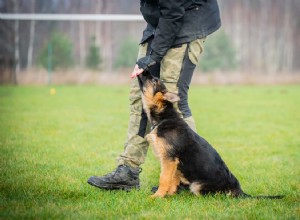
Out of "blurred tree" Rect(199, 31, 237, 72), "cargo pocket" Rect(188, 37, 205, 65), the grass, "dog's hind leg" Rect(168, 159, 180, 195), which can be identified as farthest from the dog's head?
"blurred tree" Rect(199, 31, 237, 72)

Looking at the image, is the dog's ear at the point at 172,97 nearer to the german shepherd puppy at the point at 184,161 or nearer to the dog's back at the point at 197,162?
the german shepherd puppy at the point at 184,161

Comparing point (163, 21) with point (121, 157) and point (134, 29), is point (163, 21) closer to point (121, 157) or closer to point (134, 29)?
point (121, 157)

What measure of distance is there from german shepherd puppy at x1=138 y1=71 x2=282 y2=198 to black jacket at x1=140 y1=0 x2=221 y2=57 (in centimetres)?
40

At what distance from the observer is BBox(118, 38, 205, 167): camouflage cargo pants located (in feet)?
14.8

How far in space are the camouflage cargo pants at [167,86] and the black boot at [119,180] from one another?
Result: 9 centimetres

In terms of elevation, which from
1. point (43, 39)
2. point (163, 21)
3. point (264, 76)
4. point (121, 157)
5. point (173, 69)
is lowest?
point (264, 76)

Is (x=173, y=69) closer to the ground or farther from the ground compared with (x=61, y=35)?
farther from the ground

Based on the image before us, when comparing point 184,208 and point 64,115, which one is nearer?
point 184,208

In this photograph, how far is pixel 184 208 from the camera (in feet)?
12.7

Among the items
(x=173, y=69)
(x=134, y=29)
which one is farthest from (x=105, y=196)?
(x=134, y=29)

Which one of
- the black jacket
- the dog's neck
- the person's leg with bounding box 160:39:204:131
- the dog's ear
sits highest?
the black jacket

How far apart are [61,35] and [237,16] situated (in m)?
16.0

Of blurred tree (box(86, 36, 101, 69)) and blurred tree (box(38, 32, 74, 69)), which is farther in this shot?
blurred tree (box(86, 36, 101, 69))

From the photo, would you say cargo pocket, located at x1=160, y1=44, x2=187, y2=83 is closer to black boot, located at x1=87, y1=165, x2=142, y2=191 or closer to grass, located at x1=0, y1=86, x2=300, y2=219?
black boot, located at x1=87, y1=165, x2=142, y2=191
